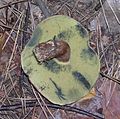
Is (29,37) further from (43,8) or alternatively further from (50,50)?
(50,50)

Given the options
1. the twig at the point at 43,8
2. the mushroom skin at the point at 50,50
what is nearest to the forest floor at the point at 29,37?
the twig at the point at 43,8

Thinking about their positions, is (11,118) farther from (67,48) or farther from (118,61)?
(118,61)

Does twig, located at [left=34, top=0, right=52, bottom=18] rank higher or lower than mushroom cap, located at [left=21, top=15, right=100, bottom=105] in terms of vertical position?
higher

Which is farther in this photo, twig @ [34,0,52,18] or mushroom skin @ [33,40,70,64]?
twig @ [34,0,52,18]

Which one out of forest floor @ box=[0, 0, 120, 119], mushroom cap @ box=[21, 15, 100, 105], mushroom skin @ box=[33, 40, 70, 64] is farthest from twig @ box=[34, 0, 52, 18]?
mushroom skin @ box=[33, 40, 70, 64]

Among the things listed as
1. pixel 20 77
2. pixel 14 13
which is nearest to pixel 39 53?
pixel 20 77

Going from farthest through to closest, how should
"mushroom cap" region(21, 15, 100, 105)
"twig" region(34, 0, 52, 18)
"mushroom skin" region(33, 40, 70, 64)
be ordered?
"twig" region(34, 0, 52, 18), "mushroom cap" region(21, 15, 100, 105), "mushroom skin" region(33, 40, 70, 64)

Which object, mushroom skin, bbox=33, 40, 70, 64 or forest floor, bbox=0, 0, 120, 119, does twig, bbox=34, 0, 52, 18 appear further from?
mushroom skin, bbox=33, 40, 70, 64

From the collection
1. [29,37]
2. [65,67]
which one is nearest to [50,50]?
[65,67]
